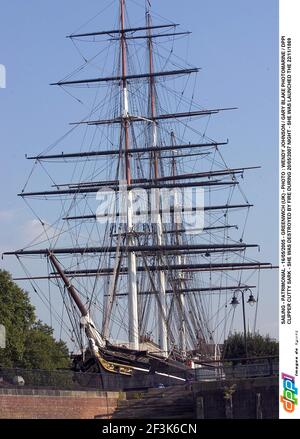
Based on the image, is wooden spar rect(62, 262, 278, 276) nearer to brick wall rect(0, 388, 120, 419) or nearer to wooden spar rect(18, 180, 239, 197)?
wooden spar rect(18, 180, 239, 197)

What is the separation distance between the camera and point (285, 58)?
22.7 metres

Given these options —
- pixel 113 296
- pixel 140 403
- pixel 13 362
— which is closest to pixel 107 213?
pixel 113 296

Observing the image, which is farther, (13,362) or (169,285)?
(169,285)

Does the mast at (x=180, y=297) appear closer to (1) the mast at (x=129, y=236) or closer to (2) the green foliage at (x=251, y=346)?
(2) the green foliage at (x=251, y=346)

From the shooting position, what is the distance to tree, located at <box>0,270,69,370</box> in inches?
2406

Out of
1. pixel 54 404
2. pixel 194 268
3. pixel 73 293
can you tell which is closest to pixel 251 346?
pixel 194 268

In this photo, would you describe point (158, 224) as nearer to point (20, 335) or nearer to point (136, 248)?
point (136, 248)

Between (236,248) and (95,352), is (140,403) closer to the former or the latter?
(95,352)

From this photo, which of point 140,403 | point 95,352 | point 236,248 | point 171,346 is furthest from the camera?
point 171,346

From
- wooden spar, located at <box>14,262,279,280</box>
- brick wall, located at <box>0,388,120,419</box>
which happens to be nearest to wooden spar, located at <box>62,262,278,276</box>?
wooden spar, located at <box>14,262,279,280</box>

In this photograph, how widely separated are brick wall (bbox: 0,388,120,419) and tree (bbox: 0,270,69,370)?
2043 cm

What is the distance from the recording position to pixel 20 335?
62.4 meters
